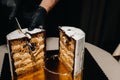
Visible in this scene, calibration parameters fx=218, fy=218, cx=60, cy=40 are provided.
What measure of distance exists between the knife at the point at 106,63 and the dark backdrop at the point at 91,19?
2.49 feet

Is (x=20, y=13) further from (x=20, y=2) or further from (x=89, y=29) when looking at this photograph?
(x=89, y=29)

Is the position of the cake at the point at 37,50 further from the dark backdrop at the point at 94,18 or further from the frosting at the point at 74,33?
the dark backdrop at the point at 94,18

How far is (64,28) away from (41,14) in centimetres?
18

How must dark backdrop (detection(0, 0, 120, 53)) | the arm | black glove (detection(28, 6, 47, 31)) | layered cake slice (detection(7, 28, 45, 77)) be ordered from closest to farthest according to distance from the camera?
layered cake slice (detection(7, 28, 45, 77))
black glove (detection(28, 6, 47, 31))
the arm
dark backdrop (detection(0, 0, 120, 53))

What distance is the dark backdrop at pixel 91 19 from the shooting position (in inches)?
79.1

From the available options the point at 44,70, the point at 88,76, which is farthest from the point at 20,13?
the point at 88,76

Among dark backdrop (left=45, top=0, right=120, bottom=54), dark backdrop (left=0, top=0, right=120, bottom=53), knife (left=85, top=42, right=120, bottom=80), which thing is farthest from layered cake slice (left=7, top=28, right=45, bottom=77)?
dark backdrop (left=45, top=0, right=120, bottom=54)

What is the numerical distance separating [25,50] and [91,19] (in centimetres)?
150

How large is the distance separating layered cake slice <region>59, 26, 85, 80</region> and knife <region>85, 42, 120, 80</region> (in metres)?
0.19

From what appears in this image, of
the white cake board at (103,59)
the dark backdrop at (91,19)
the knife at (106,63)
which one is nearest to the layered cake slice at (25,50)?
the white cake board at (103,59)

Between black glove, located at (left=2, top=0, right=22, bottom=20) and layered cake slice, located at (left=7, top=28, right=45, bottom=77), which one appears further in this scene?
black glove, located at (left=2, top=0, right=22, bottom=20)

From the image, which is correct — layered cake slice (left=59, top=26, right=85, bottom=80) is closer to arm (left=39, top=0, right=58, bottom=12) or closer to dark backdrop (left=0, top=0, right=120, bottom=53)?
arm (left=39, top=0, right=58, bottom=12)

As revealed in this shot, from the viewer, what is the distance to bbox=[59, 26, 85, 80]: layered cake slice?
2.89 ft

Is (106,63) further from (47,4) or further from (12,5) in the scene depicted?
(12,5)
